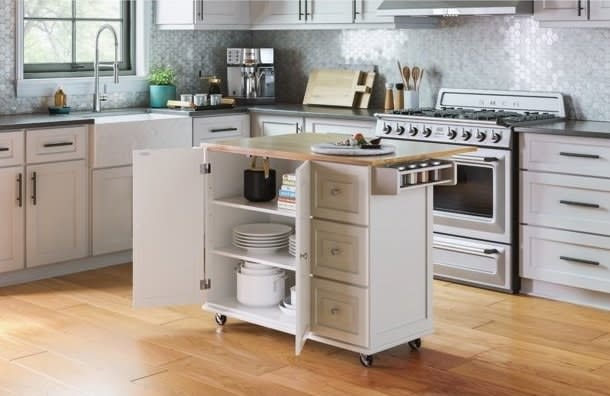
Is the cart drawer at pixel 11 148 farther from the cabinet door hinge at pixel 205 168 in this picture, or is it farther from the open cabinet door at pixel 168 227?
the cabinet door hinge at pixel 205 168

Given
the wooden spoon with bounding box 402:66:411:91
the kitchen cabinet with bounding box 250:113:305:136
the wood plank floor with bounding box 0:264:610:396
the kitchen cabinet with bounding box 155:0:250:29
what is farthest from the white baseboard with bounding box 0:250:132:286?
the wooden spoon with bounding box 402:66:411:91

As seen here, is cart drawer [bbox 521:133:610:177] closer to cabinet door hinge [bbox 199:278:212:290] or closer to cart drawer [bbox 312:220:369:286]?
cart drawer [bbox 312:220:369:286]

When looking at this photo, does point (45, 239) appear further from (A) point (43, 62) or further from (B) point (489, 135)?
(B) point (489, 135)

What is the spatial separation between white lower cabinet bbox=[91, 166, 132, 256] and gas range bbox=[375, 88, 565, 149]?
162 cm

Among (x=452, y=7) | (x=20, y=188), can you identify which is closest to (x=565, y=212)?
(x=452, y=7)

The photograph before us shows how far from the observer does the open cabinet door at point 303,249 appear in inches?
166

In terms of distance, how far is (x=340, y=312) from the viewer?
4.31m

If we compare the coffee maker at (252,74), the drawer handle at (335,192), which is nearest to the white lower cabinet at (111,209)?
the coffee maker at (252,74)

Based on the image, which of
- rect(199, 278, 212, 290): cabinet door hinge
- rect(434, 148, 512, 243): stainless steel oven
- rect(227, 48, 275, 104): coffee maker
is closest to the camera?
rect(199, 278, 212, 290): cabinet door hinge

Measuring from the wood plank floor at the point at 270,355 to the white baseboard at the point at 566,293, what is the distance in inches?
3.6

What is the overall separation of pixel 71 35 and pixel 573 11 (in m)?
3.30

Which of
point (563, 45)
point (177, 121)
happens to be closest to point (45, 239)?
point (177, 121)

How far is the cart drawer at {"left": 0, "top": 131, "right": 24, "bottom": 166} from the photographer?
5.54m

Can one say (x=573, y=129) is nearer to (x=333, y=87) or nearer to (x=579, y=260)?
(x=579, y=260)
